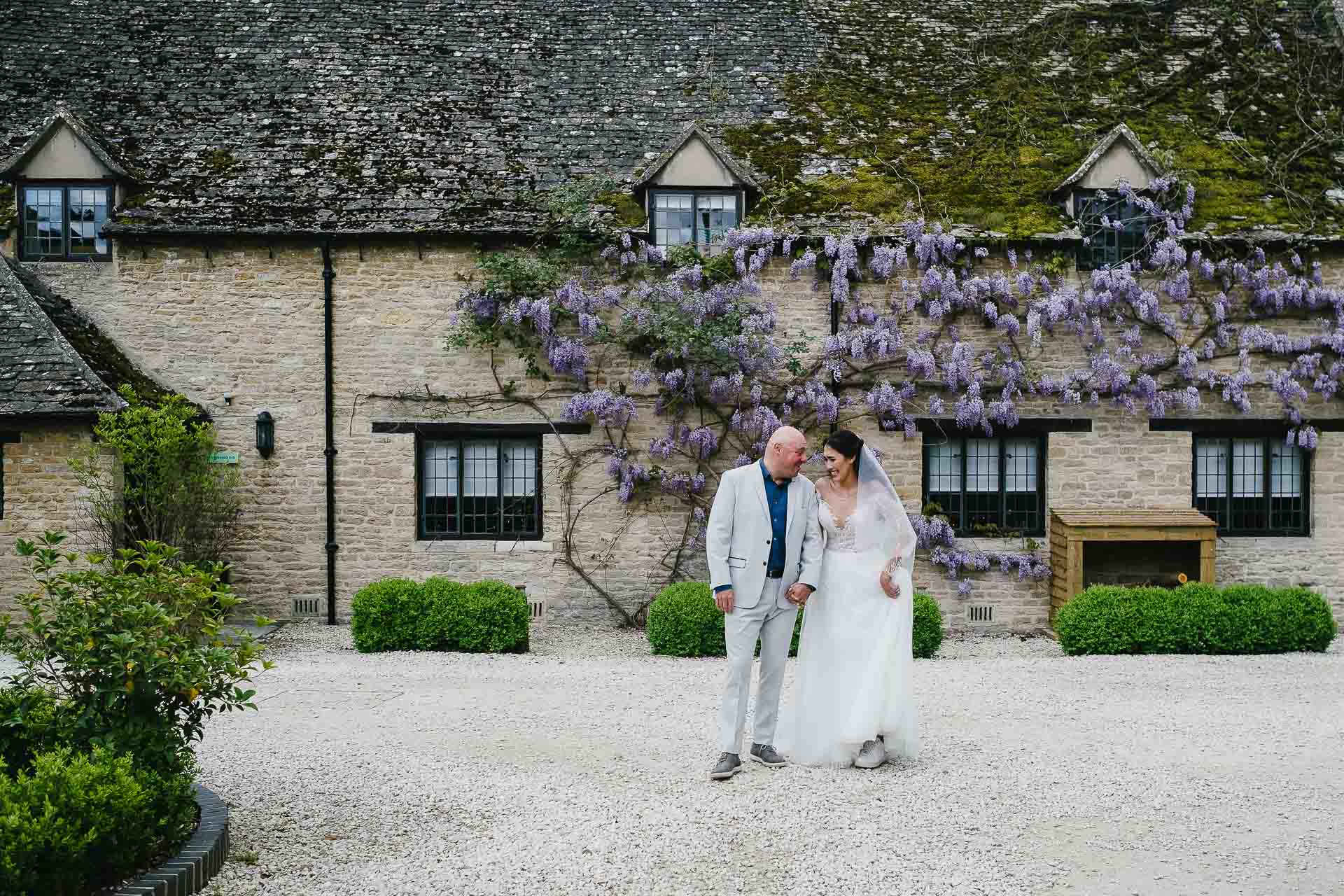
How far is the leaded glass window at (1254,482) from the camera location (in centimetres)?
1452

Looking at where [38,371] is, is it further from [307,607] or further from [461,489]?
[461,489]

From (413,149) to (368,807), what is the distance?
34.3ft

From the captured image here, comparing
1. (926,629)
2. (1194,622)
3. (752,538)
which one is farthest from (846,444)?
(1194,622)

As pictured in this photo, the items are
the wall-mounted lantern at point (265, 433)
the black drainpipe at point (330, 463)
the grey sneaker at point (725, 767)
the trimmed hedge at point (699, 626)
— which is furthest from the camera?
the black drainpipe at point (330, 463)

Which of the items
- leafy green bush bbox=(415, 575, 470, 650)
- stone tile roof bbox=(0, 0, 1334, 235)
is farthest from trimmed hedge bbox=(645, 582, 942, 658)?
stone tile roof bbox=(0, 0, 1334, 235)

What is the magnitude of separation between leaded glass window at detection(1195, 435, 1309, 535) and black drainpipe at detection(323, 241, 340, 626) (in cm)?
1077

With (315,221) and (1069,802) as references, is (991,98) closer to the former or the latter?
(315,221)

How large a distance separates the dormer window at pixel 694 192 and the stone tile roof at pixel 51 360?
6419 millimetres

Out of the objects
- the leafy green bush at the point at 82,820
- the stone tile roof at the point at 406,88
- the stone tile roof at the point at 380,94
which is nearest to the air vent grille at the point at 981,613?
the stone tile roof at the point at 406,88

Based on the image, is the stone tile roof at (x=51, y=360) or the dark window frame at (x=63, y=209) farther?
the dark window frame at (x=63, y=209)

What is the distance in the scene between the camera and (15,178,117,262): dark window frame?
14164 millimetres

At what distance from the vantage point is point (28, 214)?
47.3 feet

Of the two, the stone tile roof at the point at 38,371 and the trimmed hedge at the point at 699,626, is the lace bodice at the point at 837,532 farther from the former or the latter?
the stone tile roof at the point at 38,371

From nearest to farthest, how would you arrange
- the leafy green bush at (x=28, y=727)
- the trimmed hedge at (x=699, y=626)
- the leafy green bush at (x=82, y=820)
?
the leafy green bush at (x=82, y=820) < the leafy green bush at (x=28, y=727) < the trimmed hedge at (x=699, y=626)
